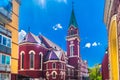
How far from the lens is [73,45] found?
4338 centimetres

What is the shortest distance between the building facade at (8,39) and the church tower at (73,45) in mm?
23977

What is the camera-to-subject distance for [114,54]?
7.38 m

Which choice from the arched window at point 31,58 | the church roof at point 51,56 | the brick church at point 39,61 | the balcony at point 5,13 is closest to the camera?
the balcony at point 5,13

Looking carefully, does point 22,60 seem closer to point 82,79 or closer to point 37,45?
point 37,45

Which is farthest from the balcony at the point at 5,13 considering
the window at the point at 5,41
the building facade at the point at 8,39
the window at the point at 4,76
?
the window at the point at 4,76

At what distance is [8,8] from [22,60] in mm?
19455

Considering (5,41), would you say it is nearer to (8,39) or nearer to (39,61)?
(8,39)

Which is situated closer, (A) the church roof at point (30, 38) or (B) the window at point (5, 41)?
(B) the window at point (5, 41)

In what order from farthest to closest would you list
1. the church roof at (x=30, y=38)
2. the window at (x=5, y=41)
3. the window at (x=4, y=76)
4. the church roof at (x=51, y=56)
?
the church roof at (x=51, y=56), the church roof at (x=30, y=38), the window at (x=4, y=76), the window at (x=5, y=41)

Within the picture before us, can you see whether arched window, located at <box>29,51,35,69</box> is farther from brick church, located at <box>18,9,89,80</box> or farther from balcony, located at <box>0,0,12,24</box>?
balcony, located at <box>0,0,12,24</box>

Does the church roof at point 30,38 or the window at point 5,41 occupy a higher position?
the church roof at point 30,38

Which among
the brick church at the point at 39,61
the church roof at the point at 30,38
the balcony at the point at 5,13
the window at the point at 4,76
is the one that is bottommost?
the window at the point at 4,76

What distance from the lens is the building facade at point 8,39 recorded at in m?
16.2

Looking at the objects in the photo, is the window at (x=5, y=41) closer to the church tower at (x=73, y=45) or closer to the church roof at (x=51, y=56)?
the church roof at (x=51, y=56)
